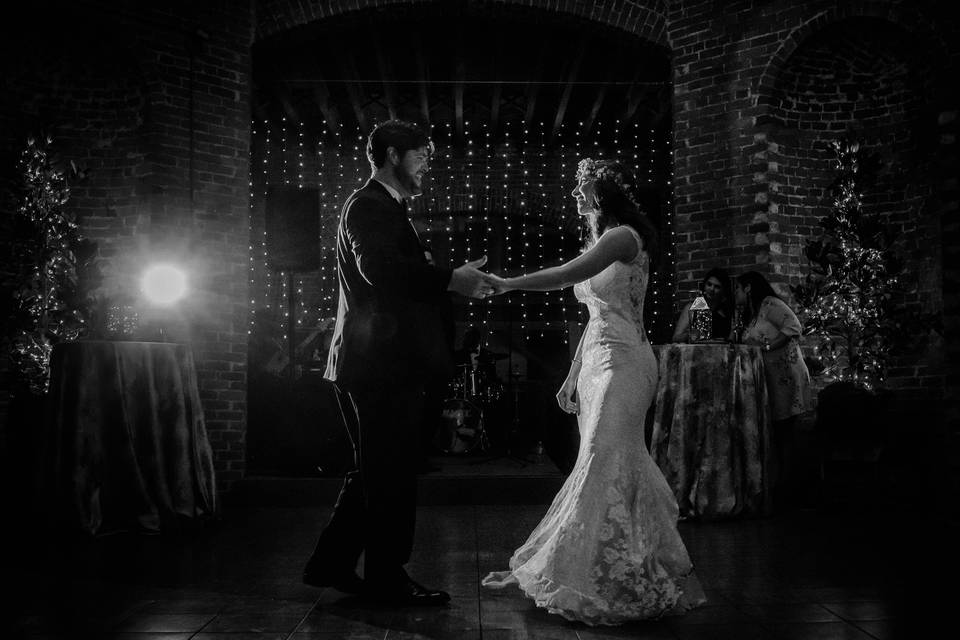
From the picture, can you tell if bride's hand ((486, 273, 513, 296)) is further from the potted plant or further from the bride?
the potted plant

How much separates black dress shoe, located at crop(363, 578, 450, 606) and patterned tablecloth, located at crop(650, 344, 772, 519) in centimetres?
244

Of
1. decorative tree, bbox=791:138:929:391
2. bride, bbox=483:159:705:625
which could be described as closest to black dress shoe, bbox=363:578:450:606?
bride, bbox=483:159:705:625

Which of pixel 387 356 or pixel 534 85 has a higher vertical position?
pixel 534 85

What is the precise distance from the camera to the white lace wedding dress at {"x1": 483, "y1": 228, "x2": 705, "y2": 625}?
254cm

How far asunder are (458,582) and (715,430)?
7.58 feet

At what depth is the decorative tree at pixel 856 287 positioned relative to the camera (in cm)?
523

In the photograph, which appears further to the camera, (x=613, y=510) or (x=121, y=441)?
(x=121, y=441)

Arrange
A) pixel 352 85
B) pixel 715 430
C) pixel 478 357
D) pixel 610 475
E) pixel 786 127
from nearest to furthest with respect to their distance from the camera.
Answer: pixel 610 475
pixel 715 430
pixel 786 127
pixel 352 85
pixel 478 357

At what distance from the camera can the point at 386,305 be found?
259cm

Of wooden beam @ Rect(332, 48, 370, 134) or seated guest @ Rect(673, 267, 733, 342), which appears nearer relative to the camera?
seated guest @ Rect(673, 267, 733, 342)

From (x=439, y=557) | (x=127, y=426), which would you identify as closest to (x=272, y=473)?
(x=127, y=426)

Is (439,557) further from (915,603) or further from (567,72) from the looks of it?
(567,72)

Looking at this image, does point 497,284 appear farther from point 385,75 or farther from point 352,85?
point 352,85

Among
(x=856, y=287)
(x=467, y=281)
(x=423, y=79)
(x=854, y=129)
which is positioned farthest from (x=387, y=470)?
(x=423, y=79)
